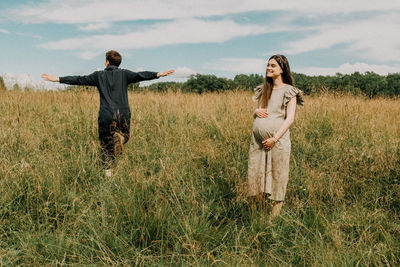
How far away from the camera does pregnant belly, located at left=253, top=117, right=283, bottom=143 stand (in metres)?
2.88

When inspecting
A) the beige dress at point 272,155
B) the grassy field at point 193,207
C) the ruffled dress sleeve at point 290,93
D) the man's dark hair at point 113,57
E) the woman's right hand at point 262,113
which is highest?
the man's dark hair at point 113,57

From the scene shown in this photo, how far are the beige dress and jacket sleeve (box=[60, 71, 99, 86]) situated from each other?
8.05 feet

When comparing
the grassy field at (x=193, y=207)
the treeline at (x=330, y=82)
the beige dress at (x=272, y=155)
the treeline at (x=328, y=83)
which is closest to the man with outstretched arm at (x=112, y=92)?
the grassy field at (x=193, y=207)

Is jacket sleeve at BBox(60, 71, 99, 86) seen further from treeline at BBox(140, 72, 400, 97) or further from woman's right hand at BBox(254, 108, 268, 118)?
treeline at BBox(140, 72, 400, 97)

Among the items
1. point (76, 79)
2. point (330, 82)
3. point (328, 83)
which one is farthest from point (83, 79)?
point (330, 82)

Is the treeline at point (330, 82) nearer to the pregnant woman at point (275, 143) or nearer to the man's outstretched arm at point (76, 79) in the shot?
the man's outstretched arm at point (76, 79)

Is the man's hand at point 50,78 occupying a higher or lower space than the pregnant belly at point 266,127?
higher

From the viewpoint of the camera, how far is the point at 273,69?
296 centimetres

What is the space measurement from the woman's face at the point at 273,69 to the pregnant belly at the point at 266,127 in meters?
0.45

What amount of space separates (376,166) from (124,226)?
3.01 m

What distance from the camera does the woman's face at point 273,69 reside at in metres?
2.96

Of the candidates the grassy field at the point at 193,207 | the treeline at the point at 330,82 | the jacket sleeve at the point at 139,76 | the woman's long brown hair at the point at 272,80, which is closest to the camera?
the grassy field at the point at 193,207

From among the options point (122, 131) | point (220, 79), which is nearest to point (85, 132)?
point (122, 131)

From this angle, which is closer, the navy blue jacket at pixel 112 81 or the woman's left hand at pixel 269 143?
the woman's left hand at pixel 269 143
